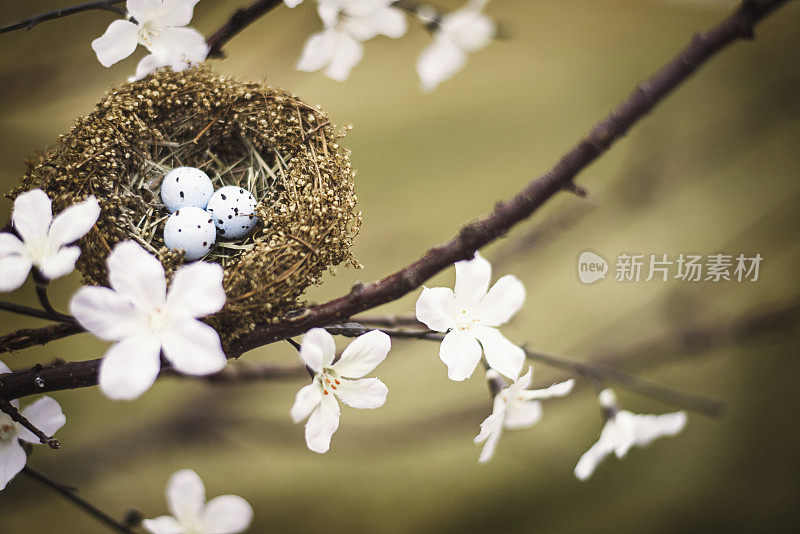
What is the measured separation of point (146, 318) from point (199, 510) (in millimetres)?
231

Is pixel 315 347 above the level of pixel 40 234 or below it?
below

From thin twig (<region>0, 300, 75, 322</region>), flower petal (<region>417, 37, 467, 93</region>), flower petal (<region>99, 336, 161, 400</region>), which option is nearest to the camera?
flower petal (<region>99, 336, 161, 400</region>)

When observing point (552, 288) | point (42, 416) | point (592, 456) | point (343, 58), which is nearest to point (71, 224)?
point (42, 416)

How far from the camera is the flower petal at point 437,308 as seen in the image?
0.50 m

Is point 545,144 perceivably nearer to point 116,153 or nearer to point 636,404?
point 636,404

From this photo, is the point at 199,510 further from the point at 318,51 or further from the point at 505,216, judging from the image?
the point at 318,51

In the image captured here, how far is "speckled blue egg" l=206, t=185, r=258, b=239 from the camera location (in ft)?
2.13

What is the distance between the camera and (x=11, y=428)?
54cm

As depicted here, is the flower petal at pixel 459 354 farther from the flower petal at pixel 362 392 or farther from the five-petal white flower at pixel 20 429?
the five-petal white flower at pixel 20 429

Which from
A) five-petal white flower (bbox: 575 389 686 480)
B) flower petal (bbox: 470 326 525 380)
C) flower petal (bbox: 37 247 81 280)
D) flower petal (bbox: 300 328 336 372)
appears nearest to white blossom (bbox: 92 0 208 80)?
flower petal (bbox: 37 247 81 280)

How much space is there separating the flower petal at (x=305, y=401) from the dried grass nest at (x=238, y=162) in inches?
3.6

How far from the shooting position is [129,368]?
1.22ft

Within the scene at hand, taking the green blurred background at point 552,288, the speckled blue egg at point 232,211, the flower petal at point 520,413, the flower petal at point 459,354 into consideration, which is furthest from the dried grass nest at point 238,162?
the green blurred background at point 552,288

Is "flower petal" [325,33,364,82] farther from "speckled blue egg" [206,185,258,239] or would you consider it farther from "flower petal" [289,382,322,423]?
"flower petal" [289,382,322,423]
